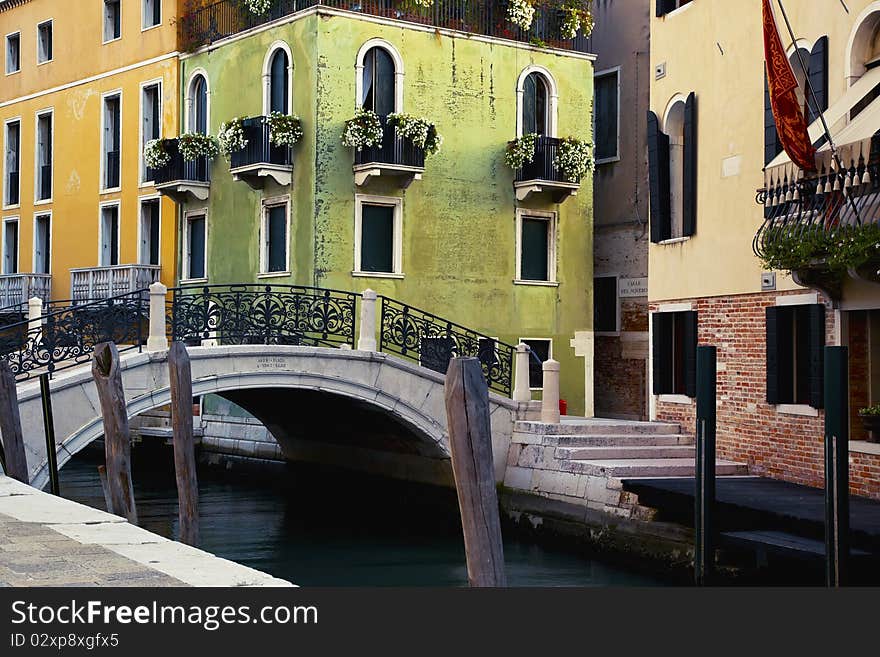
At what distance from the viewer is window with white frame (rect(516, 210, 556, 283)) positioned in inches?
848

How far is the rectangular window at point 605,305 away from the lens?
22.7 metres

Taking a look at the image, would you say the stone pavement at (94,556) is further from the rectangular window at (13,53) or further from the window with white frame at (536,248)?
the rectangular window at (13,53)

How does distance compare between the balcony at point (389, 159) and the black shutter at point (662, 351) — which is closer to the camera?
the black shutter at point (662, 351)

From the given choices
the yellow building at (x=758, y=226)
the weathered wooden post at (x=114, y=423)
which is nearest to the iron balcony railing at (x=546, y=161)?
the yellow building at (x=758, y=226)

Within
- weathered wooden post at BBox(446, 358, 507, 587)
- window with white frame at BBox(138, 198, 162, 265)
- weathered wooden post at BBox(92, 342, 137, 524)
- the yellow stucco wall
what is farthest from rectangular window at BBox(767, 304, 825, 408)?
window with white frame at BBox(138, 198, 162, 265)

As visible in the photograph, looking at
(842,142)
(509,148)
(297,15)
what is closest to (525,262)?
(509,148)

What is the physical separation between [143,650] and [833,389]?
5483 mm

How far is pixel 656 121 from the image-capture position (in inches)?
634

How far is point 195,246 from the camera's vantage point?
22438 millimetres

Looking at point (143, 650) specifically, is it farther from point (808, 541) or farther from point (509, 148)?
point (509, 148)

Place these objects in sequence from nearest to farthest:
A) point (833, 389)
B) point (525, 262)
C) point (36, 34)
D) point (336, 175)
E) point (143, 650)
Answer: point (143, 650), point (833, 389), point (336, 175), point (525, 262), point (36, 34)

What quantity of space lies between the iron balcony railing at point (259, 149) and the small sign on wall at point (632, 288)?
5.66 meters

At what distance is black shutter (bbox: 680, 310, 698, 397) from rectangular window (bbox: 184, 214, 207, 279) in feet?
30.4

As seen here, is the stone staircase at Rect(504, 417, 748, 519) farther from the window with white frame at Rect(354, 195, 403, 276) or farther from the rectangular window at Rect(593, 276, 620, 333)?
the rectangular window at Rect(593, 276, 620, 333)
